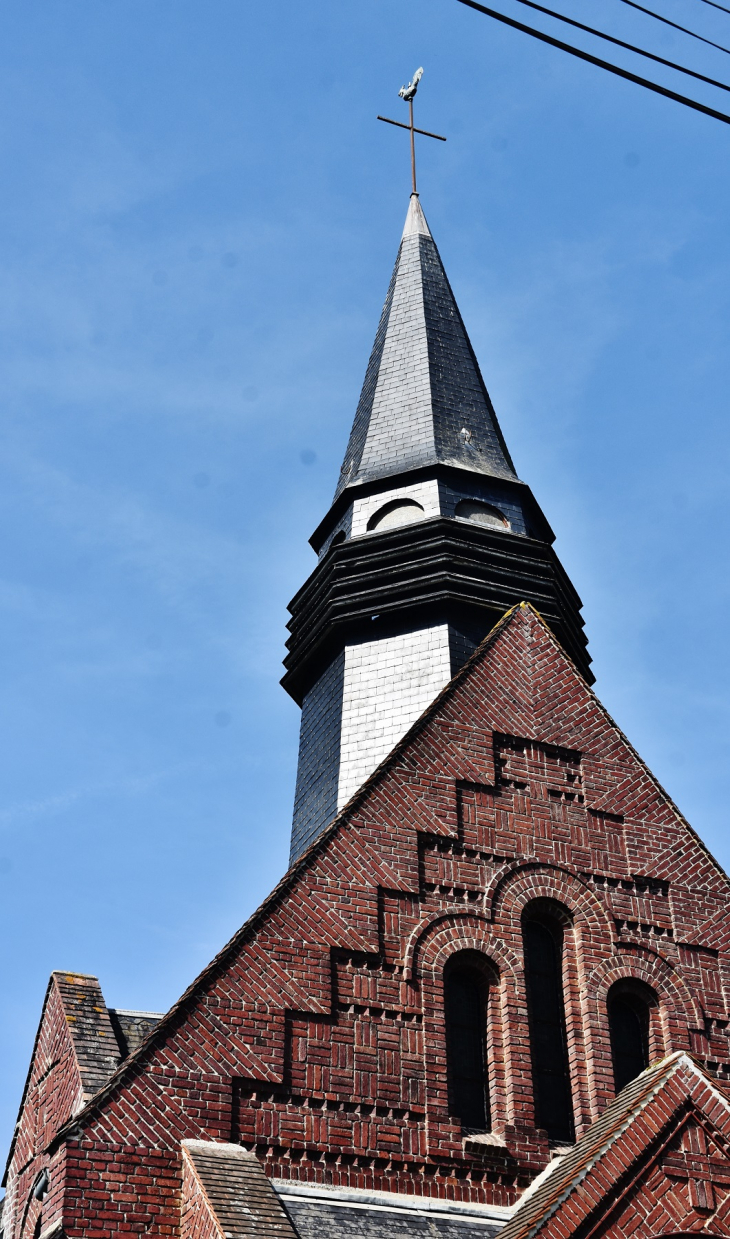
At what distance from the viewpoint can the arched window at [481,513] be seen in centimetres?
2258

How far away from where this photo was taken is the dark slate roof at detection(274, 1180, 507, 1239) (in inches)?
510

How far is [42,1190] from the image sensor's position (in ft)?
43.8

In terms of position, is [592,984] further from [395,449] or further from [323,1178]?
[395,449]

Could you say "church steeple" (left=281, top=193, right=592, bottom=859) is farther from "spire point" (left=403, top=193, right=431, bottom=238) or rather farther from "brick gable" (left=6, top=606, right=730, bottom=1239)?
"spire point" (left=403, top=193, right=431, bottom=238)

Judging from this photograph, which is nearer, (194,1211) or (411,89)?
(194,1211)

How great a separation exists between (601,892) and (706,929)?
1279 millimetres

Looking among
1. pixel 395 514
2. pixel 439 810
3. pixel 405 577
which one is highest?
pixel 395 514

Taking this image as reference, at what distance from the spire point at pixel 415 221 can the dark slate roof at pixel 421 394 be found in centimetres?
77

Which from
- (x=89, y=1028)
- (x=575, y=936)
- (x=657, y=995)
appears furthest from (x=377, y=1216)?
(x=657, y=995)

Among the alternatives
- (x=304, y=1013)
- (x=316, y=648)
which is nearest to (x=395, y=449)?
(x=316, y=648)

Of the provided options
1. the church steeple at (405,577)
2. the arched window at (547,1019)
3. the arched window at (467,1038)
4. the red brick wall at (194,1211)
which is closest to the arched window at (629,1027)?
the arched window at (547,1019)

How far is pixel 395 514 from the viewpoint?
22703 millimetres

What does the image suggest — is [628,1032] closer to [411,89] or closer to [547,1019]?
[547,1019]

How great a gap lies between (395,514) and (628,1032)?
30.0ft
